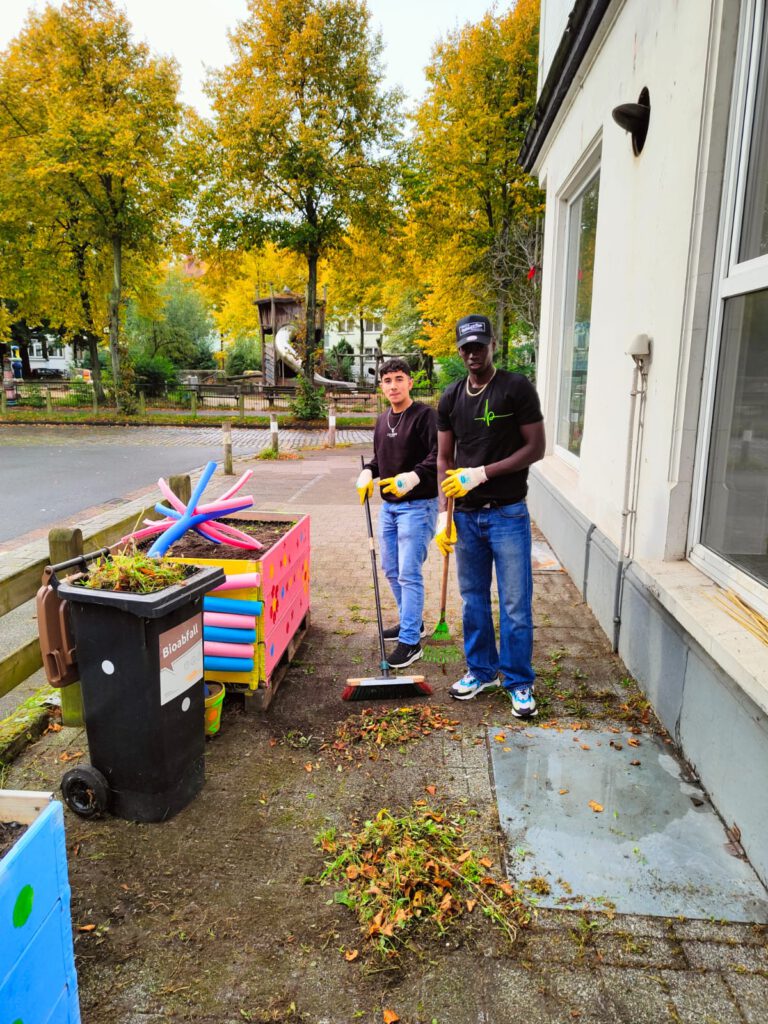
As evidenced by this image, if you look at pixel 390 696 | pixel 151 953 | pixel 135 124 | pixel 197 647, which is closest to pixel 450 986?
pixel 151 953

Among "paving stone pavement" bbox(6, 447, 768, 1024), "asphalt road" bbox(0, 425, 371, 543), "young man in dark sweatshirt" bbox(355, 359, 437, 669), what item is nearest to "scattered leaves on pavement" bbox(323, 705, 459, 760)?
"paving stone pavement" bbox(6, 447, 768, 1024)

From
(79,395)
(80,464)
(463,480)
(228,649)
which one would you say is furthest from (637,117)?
(79,395)

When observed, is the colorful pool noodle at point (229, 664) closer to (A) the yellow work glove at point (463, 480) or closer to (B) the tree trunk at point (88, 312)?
(A) the yellow work glove at point (463, 480)

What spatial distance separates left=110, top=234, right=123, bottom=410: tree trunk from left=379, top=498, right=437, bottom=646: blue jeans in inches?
871

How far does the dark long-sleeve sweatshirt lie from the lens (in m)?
4.27

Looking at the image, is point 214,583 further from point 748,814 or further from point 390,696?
point 748,814

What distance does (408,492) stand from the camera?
168 inches

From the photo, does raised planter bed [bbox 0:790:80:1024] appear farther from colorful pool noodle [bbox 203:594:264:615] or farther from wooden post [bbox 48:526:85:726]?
colorful pool noodle [bbox 203:594:264:615]

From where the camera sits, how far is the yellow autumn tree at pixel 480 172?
1883cm

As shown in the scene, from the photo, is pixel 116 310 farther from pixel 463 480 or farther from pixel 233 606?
pixel 463 480

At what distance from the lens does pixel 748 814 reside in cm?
254

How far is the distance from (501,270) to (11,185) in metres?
16.3

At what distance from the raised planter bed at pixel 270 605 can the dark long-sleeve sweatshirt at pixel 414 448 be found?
29.5 inches

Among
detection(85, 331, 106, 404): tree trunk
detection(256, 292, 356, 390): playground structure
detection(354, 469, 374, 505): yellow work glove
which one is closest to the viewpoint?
detection(354, 469, 374, 505): yellow work glove
